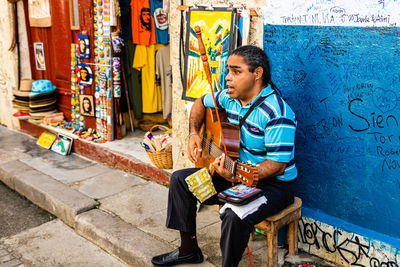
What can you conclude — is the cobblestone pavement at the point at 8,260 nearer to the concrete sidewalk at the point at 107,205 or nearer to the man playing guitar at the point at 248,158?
the concrete sidewalk at the point at 107,205

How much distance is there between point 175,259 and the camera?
330cm

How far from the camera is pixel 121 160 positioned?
5410mm

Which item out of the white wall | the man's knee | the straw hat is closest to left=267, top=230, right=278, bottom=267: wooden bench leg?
the man's knee

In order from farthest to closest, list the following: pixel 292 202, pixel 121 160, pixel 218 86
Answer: pixel 121 160 → pixel 218 86 → pixel 292 202

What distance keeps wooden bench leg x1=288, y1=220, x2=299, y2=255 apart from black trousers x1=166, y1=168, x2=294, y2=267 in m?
0.27

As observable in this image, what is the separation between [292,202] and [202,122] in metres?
0.97

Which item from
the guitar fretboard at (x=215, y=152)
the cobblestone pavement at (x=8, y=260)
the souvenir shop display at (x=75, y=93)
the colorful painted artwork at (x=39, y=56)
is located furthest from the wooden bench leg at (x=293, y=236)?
the colorful painted artwork at (x=39, y=56)

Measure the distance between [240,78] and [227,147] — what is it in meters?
0.49

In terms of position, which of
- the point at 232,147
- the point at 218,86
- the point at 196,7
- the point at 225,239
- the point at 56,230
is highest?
the point at 196,7

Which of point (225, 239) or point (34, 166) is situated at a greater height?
point (225, 239)

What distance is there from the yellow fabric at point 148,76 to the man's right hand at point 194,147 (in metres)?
3.08

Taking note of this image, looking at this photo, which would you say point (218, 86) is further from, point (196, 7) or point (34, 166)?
point (34, 166)

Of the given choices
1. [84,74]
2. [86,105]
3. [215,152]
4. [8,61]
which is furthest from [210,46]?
[8,61]

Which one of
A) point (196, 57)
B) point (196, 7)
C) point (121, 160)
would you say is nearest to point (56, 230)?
point (121, 160)
